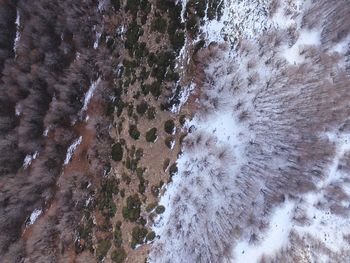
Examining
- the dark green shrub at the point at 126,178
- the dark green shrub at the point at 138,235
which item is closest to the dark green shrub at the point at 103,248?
the dark green shrub at the point at 138,235

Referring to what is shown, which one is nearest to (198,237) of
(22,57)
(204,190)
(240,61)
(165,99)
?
(204,190)

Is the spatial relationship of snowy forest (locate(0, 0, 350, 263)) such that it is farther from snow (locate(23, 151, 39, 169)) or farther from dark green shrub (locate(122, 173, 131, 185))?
snow (locate(23, 151, 39, 169))

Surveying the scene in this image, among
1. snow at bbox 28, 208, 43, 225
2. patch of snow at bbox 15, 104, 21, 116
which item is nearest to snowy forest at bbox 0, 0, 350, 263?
snow at bbox 28, 208, 43, 225

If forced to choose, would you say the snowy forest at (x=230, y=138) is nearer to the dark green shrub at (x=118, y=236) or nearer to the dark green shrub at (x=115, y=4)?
the dark green shrub at (x=118, y=236)

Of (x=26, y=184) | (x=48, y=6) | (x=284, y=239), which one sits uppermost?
(x=48, y=6)

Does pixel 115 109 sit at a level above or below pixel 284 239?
above

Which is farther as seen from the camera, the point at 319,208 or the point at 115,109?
the point at 115,109

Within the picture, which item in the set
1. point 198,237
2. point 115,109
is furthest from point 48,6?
point 198,237

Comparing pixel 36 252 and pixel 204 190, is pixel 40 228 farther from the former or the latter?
pixel 204 190
